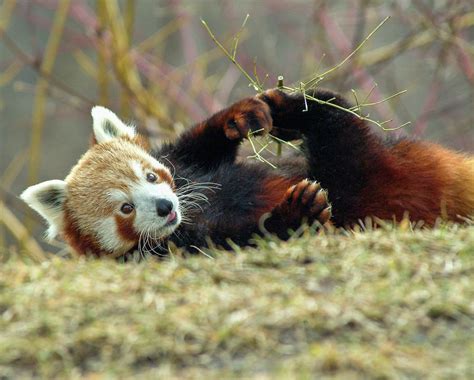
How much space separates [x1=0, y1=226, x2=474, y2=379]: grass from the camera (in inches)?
83.6

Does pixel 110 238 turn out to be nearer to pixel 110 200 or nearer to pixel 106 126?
pixel 110 200

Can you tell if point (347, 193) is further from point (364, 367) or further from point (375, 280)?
point (364, 367)

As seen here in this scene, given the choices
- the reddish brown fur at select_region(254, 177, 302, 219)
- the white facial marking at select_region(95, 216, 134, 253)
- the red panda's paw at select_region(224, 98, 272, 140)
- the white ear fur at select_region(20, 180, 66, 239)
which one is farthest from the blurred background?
the white ear fur at select_region(20, 180, 66, 239)

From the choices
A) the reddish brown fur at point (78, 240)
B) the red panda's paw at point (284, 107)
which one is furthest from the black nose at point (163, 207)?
the red panda's paw at point (284, 107)

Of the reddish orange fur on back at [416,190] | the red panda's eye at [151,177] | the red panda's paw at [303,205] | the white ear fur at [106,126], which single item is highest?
the white ear fur at [106,126]

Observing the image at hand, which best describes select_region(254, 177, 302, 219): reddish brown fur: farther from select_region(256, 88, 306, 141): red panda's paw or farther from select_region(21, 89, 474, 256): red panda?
select_region(256, 88, 306, 141): red panda's paw

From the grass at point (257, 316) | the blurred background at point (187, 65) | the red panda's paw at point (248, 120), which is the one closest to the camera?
the grass at point (257, 316)

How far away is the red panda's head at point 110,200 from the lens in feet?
13.1

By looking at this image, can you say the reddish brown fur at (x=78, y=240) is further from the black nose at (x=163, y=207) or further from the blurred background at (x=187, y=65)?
the blurred background at (x=187, y=65)

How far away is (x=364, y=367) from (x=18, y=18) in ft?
34.2

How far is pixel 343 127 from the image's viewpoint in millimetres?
4102

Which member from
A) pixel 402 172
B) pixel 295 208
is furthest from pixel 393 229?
pixel 402 172

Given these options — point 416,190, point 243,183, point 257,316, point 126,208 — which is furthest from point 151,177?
point 257,316

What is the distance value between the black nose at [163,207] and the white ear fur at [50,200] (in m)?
0.67
